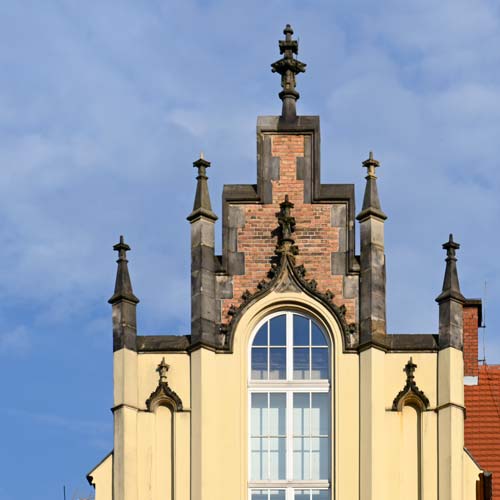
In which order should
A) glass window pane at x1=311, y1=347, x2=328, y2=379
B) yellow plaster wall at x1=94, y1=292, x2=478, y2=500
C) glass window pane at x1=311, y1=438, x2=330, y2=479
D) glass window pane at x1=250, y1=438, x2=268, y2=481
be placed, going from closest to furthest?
1. yellow plaster wall at x1=94, y1=292, x2=478, y2=500
2. glass window pane at x1=311, y1=438, x2=330, y2=479
3. glass window pane at x1=250, y1=438, x2=268, y2=481
4. glass window pane at x1=311, y1=347, x2=328, y2=379

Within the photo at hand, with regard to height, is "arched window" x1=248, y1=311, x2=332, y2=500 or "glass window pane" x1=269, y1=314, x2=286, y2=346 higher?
"glass window pane" x1=269, y1=314, x2=286, y2=346

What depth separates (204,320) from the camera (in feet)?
102

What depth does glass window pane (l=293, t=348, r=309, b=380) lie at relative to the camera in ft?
102

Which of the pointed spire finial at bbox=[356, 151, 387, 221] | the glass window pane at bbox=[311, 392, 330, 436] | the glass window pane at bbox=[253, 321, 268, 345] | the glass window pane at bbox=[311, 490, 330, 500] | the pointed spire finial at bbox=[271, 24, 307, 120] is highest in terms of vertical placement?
the pointed spire finial at bbox=[271, 24, 307, 120]

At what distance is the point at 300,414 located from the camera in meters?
31.0

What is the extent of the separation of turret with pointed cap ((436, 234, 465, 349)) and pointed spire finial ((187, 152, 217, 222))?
3720mm

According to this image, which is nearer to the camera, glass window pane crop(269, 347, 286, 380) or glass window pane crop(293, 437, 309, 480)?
glass window pane crop(293, 437, 309, 480)

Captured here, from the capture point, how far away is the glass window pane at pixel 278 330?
3134 centimetres

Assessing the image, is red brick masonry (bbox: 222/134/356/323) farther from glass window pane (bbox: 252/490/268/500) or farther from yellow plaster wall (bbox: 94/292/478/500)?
glass window pane (bbox: 252/490/268/500)

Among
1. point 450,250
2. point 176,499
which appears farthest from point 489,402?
point 176,499

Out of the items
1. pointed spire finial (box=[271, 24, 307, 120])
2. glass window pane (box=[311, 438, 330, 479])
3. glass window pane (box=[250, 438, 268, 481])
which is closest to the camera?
glass window pane (box=[311, 438, 330, 479])

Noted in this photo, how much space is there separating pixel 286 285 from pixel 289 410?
1914mm

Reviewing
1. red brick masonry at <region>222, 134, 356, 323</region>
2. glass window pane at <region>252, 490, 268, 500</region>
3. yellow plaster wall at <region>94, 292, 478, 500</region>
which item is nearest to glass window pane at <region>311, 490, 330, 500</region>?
yellow plaster wall at <region>94, 292, 478, 500</region>

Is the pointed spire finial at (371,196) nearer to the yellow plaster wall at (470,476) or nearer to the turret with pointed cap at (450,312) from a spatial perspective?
the turret with pointed cap at (450,312)
